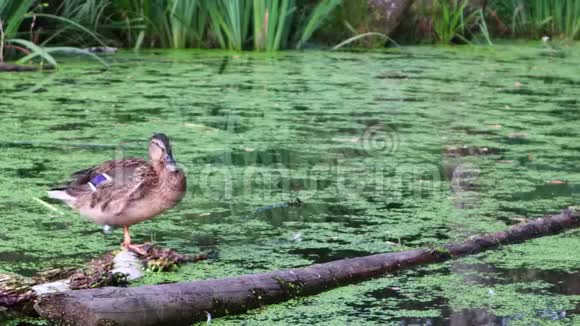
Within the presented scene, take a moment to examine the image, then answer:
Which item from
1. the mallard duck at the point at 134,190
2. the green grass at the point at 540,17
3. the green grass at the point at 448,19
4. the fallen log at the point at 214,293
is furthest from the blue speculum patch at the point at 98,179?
the green grass at the point at 540,17

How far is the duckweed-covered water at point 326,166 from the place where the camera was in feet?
10.3

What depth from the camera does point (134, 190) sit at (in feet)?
10.8

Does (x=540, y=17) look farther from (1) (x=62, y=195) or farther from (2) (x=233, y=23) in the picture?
(1) (x=62, y=195)

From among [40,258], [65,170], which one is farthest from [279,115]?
[40,258]

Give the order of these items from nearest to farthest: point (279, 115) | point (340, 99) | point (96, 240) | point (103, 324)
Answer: point (103, 324), point (96, 240), point (279, 115), point (340, 99)

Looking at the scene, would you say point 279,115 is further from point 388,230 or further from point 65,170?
point 388,230

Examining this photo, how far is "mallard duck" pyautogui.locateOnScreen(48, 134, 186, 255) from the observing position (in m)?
3.29

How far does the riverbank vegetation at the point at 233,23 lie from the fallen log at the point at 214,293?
4.26m

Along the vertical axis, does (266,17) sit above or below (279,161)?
above

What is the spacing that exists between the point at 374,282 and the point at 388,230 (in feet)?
2.00

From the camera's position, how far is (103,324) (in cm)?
249

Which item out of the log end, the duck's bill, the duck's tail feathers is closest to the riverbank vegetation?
the duck's tail feathers

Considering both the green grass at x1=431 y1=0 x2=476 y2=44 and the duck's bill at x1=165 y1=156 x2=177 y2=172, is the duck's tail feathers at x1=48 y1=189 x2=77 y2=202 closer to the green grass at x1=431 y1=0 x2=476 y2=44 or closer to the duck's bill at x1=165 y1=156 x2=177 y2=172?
the duck's bill at x1=165 y1=156 x2=177 y2=172

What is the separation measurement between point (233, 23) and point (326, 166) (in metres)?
3.84
